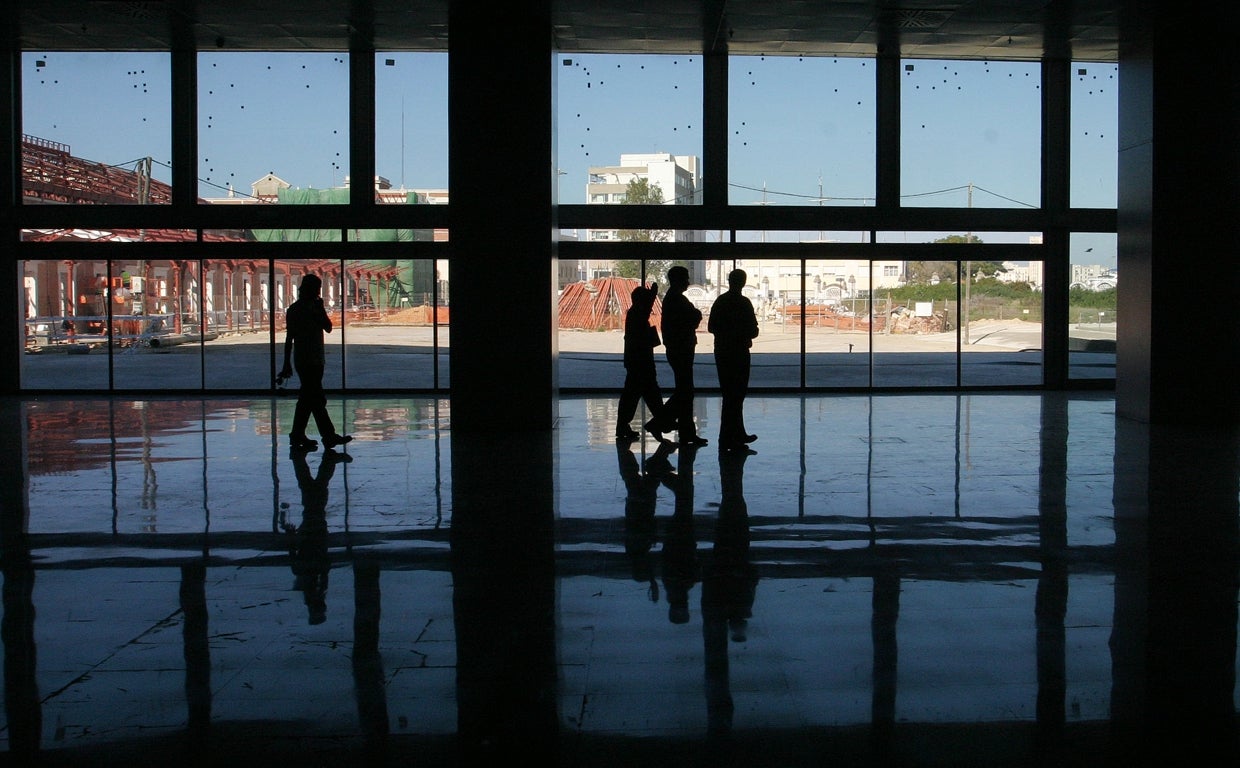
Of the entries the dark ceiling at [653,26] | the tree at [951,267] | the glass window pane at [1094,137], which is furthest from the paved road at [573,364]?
the dark ceiling at [653,26]

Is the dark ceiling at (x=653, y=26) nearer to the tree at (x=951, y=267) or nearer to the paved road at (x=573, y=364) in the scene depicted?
the tree at (x=951, y=267)

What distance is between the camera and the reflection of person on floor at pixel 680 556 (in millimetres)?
5152

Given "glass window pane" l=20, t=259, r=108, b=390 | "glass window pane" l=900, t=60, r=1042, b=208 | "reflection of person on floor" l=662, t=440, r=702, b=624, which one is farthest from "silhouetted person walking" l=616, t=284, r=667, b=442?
"glass window pane" l=20, t=259, r=108, b=390

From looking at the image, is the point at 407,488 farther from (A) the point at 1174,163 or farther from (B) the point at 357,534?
(A) the point at 1174,163

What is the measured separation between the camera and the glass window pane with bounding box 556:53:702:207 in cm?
1770

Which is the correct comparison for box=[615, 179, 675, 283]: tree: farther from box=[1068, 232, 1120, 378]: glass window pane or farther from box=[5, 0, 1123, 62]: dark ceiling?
box=[1068, 232, 1120, 378]: glass window pane

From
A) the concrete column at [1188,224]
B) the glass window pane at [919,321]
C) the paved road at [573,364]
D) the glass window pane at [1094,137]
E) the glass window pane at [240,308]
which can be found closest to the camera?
the concrete column at [1188,224]

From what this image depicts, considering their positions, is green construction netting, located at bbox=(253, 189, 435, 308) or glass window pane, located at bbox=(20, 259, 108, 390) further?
glass window pane, located at bbox=(20, 259, 108, 390)

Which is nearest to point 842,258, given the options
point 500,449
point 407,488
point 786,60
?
point 786,60

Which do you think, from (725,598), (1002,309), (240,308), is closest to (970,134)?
(1002,309)

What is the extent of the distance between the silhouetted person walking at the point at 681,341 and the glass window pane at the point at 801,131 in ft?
23.6

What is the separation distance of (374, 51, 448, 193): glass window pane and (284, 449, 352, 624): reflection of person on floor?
9046mm

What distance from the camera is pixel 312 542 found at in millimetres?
6551

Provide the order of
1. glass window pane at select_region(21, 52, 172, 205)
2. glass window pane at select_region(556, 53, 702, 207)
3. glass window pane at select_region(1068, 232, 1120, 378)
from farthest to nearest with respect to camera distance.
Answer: glass window pane at select_region(1068, 232, 1120, 378), glass window pane at select_region(21, 52, 172, 205), glass window pane at select_region(556, 53, 702, 207)
